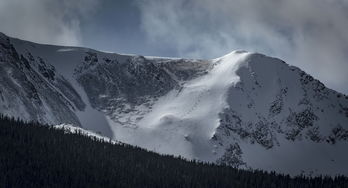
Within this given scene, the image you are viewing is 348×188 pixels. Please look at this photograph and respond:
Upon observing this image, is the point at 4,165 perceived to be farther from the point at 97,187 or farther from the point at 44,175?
the point at 97,187

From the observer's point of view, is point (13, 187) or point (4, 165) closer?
point (13, 187)

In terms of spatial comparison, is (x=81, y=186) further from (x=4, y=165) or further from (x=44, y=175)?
(x=4, y=165)

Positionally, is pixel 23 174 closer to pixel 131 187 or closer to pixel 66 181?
pixel 66 181

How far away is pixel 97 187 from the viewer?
195500 mm

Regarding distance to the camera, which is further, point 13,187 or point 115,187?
point 115,187

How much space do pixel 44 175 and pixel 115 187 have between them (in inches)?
819

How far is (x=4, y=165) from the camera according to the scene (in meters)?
199

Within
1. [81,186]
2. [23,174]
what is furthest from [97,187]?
[23,174]

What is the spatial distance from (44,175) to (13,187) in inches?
582

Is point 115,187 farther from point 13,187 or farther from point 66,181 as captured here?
point 13,187

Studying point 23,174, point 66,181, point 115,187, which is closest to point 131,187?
point 115,187

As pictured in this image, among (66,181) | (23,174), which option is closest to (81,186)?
(66,181)

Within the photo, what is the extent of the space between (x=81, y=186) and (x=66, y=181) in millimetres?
4512

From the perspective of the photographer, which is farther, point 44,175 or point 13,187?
point 44,175
